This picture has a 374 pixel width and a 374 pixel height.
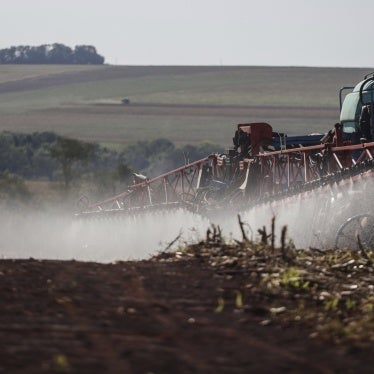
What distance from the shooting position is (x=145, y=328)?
7.51 m

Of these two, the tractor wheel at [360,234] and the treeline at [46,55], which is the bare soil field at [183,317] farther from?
the treeline at [46,55]

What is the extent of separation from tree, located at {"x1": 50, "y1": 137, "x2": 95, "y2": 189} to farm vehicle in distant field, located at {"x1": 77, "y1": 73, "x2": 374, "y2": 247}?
36994mm

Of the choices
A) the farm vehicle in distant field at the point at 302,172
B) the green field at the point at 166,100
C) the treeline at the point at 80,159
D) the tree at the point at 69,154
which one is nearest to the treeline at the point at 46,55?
the green field at the point at 166,100

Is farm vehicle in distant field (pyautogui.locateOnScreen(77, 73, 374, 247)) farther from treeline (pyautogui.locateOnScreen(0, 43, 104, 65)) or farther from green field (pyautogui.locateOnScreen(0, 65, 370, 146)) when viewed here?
treeline (pyautogui.locateOnScreen(0, 43, 104, 65))

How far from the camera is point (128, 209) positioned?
34.4 meters

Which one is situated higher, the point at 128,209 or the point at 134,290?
the point at 134,290

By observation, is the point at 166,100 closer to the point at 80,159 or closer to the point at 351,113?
the point at 80,159

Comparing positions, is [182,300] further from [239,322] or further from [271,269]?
[271,269]

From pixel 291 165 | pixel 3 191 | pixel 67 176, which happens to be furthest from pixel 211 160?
pixel 67 176

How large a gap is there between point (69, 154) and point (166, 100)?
72.3m

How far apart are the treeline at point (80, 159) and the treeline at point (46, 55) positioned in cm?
9782

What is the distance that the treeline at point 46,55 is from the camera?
194m

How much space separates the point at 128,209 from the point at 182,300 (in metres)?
25.9

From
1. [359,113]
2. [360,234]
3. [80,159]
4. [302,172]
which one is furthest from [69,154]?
[360,234]
